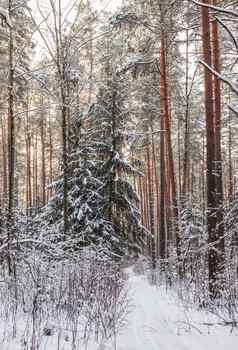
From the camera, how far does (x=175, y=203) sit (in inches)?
467

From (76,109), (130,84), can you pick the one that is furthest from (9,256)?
(130,84)

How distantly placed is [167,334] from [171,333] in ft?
0.25

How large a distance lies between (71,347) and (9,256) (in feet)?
10.0

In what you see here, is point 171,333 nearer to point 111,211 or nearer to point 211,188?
point 211,188

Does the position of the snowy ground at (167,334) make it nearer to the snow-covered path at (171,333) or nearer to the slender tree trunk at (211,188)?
the snow-covered path at (171,333)

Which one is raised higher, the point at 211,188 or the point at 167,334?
the point at 211,188

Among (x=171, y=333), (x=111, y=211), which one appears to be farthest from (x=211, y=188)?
A: (x=111, y=211)

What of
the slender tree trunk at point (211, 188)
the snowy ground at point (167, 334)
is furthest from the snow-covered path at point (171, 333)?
the slender tree trunk at point (211, 188)

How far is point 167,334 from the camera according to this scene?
199 inches

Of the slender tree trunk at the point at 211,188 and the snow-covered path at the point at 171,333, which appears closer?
the snow-covered path at the point at 171,333

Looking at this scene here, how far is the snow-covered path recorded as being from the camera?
4461 millimetres

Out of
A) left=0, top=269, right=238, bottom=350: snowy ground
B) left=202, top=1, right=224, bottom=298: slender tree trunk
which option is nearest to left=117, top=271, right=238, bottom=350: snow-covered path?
left=0, top=269, right=238, bottom=350: snowy ground

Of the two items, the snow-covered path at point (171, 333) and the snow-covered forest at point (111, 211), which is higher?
the snow-covered forest at point (111, 211)

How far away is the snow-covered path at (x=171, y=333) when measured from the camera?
446cm
